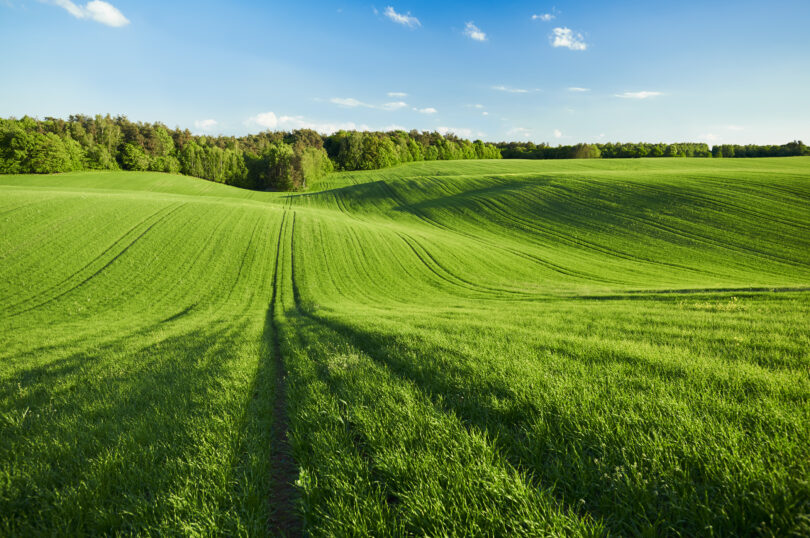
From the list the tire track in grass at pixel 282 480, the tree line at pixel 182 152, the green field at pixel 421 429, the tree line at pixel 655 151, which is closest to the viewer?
the green field at pixel 421 429

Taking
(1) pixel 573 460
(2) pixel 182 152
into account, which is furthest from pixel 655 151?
(2) pixel 182 152

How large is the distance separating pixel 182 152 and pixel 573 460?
134645mm

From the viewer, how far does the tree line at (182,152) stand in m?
76.7

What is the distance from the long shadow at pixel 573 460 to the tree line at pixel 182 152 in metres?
94.7

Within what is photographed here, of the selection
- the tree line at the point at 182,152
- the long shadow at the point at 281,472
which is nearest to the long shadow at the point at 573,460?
the long shadow at the point at 281,472

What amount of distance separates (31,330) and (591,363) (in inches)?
1045

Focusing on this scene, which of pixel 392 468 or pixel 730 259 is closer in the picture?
pixel 392 468

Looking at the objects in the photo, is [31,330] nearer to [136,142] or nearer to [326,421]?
[326,421]

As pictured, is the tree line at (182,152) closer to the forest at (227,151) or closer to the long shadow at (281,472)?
the forest at (227,151)

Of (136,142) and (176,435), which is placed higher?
(136,142)

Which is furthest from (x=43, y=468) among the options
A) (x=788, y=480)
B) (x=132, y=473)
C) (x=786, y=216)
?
(x=786, y=216)

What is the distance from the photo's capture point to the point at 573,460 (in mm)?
2561

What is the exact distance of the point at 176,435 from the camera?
339 centimetres

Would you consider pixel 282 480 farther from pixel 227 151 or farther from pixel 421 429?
pixel 227 151
